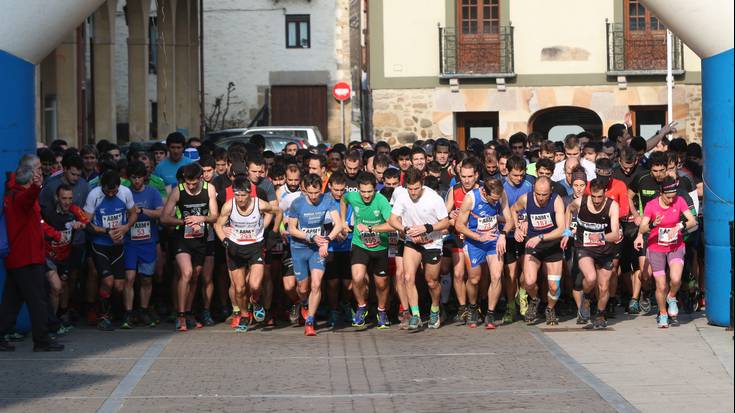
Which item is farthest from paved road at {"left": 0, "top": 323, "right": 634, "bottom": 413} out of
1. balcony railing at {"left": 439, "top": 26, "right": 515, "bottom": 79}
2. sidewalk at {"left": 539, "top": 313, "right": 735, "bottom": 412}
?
balcony railing at {"left": 439, "top": 26, "right": 515, "bottom": 79}

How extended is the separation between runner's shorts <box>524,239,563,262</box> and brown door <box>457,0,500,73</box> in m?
19.9

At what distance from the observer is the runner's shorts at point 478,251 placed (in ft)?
45.9

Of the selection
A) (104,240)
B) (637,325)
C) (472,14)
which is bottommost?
(637,325)

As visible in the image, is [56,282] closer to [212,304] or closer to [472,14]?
[212,304]

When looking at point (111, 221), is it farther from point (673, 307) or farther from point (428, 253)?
point (673, 307)

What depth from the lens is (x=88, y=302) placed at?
1457cm

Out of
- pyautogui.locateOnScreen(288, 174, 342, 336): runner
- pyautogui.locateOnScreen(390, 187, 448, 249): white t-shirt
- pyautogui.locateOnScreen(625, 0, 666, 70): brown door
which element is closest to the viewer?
pyautogui.locateOnScreen(288, 174, 342, 336): runner

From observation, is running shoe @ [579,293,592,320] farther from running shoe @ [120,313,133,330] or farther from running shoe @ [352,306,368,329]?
running shoe @ [120,313,133,330]

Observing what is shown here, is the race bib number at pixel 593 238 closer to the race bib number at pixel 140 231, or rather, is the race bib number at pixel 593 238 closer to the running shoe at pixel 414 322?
the running shoe at pixel 414 322

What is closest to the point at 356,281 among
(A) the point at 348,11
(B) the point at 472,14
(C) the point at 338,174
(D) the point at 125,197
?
(C) the point at 338,174

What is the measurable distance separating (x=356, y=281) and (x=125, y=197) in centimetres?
246

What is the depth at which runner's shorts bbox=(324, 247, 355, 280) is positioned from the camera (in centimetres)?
1434

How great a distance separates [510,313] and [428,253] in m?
1.23

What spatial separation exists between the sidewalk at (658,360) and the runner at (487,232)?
686mm
